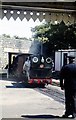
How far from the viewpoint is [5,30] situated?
4.31 meters

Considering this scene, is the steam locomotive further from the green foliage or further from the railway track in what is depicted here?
the green foliage

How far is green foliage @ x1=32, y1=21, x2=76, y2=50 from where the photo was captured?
14.9 ft

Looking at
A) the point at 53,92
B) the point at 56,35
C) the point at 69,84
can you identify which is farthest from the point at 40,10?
the point at 53,92

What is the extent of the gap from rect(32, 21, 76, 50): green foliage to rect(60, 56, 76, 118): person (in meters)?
0.44

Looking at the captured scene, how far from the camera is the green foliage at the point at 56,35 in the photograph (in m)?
4.55

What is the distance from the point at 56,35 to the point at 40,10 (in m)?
0.97

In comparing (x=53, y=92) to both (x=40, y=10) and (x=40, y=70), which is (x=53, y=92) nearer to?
(x=40, y=70)

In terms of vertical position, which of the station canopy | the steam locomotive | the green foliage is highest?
the station canopy

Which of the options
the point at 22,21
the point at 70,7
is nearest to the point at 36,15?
the point at 22,21

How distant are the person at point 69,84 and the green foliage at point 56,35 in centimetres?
44

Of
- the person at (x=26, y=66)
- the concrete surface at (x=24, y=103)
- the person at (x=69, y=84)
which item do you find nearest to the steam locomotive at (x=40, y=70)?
the person at (x=26, y=66)

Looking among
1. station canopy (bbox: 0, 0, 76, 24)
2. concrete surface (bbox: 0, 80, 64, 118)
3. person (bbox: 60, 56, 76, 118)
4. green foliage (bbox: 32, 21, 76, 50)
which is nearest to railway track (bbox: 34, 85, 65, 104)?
concrete surface (bbox: 0, 80, 64, 118)

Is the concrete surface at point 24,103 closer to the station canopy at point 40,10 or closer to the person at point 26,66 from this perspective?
the person at point 26,66

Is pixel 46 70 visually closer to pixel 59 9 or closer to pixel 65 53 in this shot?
pixel 65 53
